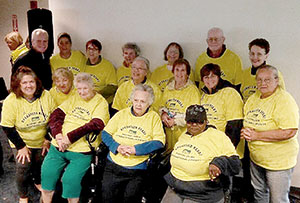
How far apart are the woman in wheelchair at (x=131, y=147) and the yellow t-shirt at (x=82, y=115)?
23 cm

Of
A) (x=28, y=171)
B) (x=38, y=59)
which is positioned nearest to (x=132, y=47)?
(x=38, y=59)

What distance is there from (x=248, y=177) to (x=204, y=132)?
1.04 meters

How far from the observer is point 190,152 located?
235cm

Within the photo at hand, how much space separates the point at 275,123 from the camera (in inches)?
98.0

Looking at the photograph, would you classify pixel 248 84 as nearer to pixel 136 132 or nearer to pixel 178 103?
pixel 178 103

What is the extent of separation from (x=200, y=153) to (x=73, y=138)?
117 cm

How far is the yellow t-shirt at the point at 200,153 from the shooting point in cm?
231

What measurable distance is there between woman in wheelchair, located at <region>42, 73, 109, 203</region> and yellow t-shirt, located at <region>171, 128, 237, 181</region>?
2.93 feet

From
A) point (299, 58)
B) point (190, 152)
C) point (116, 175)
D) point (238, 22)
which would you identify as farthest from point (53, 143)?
point (299, 58)

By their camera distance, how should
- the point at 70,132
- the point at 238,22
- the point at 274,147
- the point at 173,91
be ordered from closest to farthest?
the point at 274,147 < the point at 70,132 < the point at 173,91 < the point at 238,22

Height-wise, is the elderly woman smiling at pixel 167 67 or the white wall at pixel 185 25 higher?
the white wall at pixel 185 25

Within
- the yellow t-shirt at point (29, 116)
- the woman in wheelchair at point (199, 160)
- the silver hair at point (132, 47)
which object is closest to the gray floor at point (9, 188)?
the yellow t-shirt at point (29, 116)

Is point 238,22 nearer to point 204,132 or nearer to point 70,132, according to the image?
point 204,132

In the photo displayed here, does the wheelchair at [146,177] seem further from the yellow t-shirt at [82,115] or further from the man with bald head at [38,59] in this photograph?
the man with bald head at [38,59]
